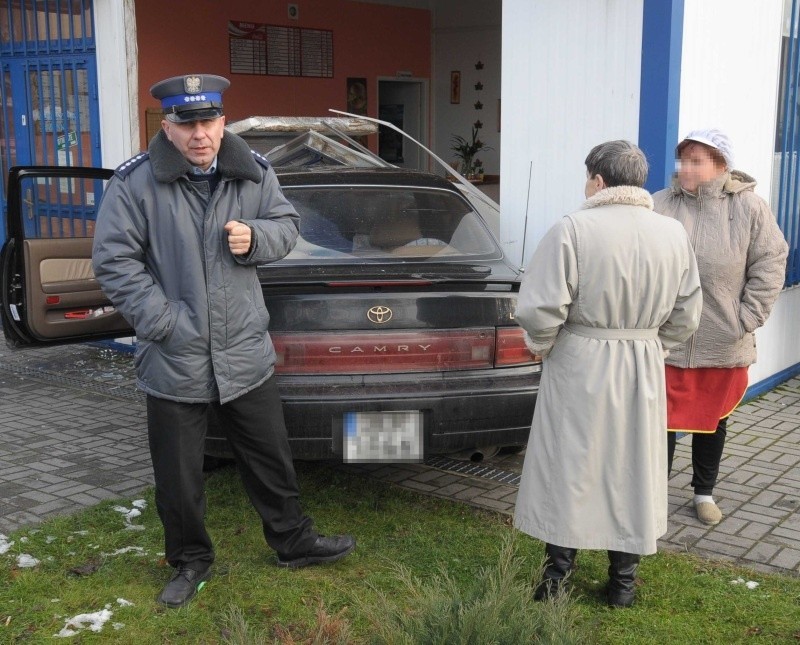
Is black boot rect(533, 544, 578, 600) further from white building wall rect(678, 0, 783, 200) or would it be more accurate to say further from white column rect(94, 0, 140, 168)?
white column rect(94, 0, 140, 168)

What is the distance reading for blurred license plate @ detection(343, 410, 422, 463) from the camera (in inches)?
165

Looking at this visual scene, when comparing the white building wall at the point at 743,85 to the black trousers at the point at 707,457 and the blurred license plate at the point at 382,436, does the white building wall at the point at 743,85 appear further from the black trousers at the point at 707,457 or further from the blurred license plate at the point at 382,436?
the blurred license plate at the point at 382,436

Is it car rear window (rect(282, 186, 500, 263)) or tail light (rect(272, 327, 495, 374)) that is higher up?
car rear window (rect(282, 186, 500, 263))

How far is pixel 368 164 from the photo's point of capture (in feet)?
22.6

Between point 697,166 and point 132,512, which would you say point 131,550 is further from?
point 697,166

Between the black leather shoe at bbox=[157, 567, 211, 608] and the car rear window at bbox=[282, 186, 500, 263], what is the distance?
5.39ft

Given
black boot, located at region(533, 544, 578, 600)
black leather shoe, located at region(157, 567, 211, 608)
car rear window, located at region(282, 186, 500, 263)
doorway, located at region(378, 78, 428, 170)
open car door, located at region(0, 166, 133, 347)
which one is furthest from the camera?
doorway, located at region(378, 78, 428, 170)

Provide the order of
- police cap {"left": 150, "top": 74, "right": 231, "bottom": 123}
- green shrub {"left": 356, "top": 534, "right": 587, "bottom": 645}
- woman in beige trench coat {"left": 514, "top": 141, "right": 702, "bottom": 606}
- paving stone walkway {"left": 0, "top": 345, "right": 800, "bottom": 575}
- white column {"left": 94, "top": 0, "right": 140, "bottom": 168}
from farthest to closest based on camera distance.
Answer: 1. white column {"left": 94, "top": 0, "right": 140, "bottom": 168}
2. paving stone walkway {"left": 0, "top": 345, "right": 800, "bottom": 575}
3. police cap {"left": 150, "top": 74, "right": 231, "bottom": 123}
4. woman in beige trench coat {"left": 514, "top": 141, "right": 702, "bottom": 606}
5. green shrub {"left": 356, "top": 534, "right": 587, "bottom": 645}

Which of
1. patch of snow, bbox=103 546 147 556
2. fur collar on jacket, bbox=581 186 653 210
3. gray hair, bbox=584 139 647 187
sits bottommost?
patch of snow, bbox=103 546 147 556

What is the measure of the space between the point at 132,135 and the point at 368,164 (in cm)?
218

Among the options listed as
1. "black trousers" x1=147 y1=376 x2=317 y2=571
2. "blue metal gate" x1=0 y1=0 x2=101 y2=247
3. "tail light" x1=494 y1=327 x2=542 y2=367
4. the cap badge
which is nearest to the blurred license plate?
"black trousers" x1=147 y1=376 x2=317 y2=571

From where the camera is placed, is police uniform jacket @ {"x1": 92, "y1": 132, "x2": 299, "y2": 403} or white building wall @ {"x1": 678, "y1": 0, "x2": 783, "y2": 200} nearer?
police uniform jacket @ {"x1": 92, "y1": 132, "x2": 299, "y2": 403}

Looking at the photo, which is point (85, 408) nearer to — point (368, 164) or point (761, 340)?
point (368, 164)

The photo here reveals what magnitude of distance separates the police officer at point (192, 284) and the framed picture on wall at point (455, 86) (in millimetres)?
10937
